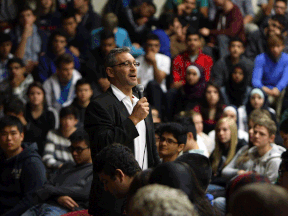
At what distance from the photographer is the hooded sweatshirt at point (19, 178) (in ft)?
14.0

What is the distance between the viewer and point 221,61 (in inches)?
285

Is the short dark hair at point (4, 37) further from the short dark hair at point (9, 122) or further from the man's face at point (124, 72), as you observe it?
the man's face at point (124, 72)

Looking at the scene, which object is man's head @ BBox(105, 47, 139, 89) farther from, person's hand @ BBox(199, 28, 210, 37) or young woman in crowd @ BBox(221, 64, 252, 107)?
person's hand @ BBox(199, 28, 210, 37)

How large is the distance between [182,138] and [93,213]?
4.59 ft

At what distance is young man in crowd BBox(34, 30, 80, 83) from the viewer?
7.15 metres

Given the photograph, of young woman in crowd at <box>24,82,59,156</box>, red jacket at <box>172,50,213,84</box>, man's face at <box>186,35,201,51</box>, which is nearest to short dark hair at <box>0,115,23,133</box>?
young woman in crowd at <box>24,82,59,156</box>

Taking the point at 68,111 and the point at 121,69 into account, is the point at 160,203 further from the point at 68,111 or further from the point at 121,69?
the point at 68,111

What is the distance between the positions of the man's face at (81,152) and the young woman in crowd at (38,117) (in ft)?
5.03

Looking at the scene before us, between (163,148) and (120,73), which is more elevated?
(120,73)

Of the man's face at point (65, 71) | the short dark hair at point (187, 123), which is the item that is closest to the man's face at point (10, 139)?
the short dark hair at point (187, 123)

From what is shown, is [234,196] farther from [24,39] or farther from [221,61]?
[24,39]

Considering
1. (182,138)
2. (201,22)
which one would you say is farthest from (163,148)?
(201,22)

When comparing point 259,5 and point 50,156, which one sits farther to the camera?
point 259,5

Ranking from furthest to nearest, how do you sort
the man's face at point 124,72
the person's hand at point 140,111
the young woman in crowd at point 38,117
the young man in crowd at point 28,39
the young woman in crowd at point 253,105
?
the young man in crowd at point 28,39 → the young woman in crowd at point 253,105 → the young woman in crowd at point 38,117 → the man's face at point 124,72 → the person's hand at point 140,111
